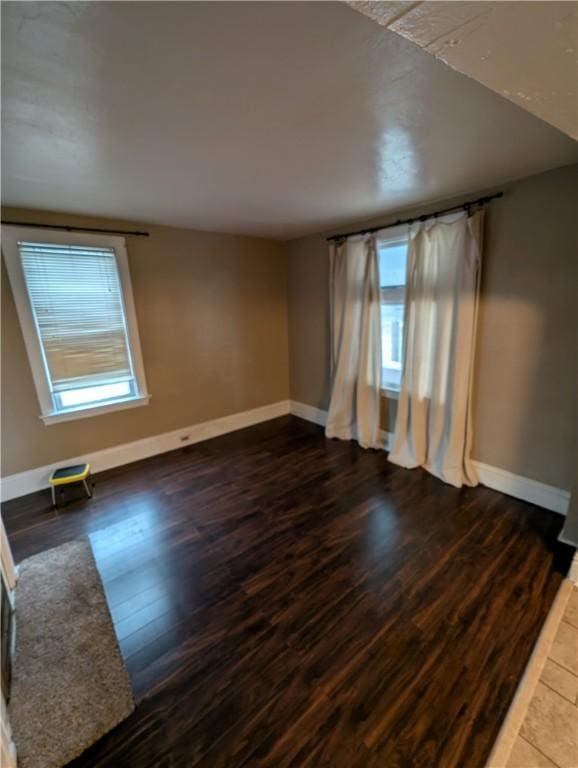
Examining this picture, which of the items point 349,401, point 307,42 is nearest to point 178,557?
point 349,401

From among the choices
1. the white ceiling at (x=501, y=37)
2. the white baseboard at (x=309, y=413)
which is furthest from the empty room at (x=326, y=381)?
the white baseboard at (x=309, y=413)

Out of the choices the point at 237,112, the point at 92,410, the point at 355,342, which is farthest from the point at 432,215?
the point at 92,410

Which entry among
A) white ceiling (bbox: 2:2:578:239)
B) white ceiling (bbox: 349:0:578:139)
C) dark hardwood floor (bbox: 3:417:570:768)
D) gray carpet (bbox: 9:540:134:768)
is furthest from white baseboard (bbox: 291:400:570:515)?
gray carpet (bbox: 9:540:134:768)

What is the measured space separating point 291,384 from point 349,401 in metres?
1.17

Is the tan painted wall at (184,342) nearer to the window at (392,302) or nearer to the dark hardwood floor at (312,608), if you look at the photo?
the dark hardwood floor at (312,608)

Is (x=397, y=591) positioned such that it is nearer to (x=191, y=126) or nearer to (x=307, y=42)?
(x=307, y=42)

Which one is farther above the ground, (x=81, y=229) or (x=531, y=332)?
(x=81, y=229)

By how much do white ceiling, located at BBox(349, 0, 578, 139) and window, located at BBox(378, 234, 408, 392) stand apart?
2167 mm

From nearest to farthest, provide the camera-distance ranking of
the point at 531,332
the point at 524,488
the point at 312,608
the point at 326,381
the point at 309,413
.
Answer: the point at 312,608, the point at 531,332, the point at 524,488, the point at 326,381, the point at 309,413

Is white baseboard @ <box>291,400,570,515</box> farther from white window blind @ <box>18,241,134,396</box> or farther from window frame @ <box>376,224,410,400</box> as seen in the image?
white window blind @ <box>18,241,134,396</box>

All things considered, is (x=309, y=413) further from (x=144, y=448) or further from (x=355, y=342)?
(x=144, y=448)

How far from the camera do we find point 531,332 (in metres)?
2.29

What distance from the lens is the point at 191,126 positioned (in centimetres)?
142

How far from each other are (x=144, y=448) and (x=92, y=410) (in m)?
0.66
